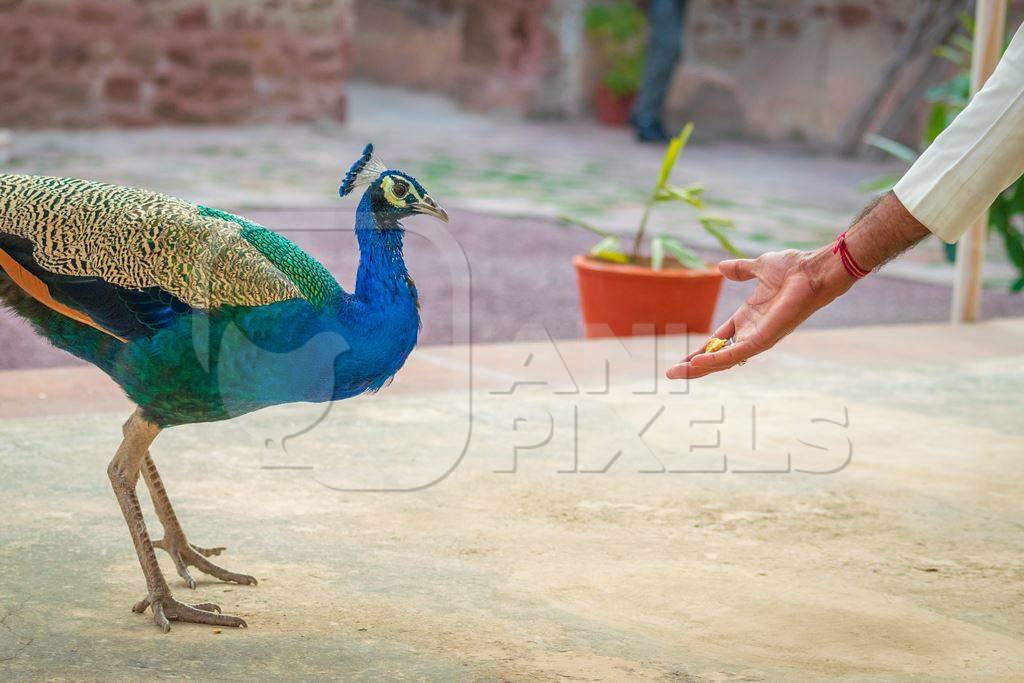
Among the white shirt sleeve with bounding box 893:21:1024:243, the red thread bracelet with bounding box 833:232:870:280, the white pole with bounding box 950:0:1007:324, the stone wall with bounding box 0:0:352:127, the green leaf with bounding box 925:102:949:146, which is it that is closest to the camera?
the white shirt sleeve with bounding box 893:21:1024:243

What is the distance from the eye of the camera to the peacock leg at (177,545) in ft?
8.02

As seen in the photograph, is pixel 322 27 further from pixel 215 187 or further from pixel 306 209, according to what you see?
pixel 306 209

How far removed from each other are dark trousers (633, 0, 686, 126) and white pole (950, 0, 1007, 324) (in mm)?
6350

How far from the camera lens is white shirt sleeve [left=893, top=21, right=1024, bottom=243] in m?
2.02

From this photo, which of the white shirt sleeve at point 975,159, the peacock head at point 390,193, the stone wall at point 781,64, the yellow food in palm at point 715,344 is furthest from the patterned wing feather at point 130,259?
the stone wall at point 781,64

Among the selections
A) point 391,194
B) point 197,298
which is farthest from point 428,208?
point 197,298

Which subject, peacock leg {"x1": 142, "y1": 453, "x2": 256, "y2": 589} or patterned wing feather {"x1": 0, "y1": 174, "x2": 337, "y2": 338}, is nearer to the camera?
patterned wing feather {"x1": 0, "y1": 174, "x2": 337, "y2": 338}

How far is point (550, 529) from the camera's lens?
283 cm

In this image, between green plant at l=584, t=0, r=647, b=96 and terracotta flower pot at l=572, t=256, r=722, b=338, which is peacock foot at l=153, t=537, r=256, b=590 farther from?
green plant at l=584, t=0, r=647, b=96

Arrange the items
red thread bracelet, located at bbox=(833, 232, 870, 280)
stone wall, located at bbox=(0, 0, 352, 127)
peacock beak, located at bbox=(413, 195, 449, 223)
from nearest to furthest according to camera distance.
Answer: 1. red thread bracelet, located at bbox=(833, 232, 870, 280)
2. peacock beak, located at bbox=(413, 195, 449, 223)
3. stone wall, located at bbox=(0, 0, 352, 127)

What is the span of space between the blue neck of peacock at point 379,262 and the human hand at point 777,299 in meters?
0.51

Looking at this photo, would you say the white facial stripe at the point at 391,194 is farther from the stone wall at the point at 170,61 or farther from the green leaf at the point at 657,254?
the stone wall at the point at 170,61

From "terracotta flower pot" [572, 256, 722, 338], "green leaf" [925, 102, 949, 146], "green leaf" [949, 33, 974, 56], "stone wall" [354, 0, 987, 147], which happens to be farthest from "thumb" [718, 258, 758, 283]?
"stone wall" [354, 0, 987, 147]

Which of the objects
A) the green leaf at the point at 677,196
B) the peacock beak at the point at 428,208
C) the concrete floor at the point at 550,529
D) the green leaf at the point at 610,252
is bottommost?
the concrete floor at the point at 550,529
